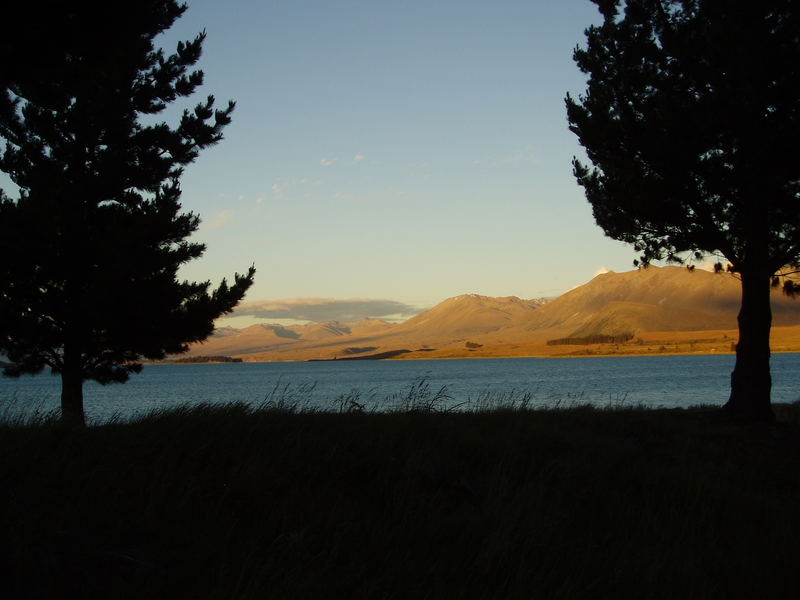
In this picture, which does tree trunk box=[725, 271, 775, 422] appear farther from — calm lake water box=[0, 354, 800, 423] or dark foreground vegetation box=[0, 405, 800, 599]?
dark foreground vegetation box=[0, 405, 800, 599]

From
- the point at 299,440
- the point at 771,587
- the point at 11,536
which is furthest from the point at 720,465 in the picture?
the point at 11,536

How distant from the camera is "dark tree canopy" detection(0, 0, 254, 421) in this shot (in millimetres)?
15844

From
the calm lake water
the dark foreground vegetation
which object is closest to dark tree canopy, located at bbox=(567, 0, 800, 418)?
the calm lake water

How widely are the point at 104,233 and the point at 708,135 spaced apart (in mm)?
14035

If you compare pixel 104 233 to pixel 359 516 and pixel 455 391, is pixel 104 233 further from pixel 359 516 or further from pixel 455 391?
pixel 455 391

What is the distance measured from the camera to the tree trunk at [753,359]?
15.3 meters

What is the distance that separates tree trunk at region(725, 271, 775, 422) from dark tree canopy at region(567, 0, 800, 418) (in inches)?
1.0

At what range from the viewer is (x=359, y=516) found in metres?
6.64

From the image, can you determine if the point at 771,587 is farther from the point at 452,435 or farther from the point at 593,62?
the point at 593,62

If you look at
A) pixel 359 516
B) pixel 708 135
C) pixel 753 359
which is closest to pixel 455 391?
pixel 753 359

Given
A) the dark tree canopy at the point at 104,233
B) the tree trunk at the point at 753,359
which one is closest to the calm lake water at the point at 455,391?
the dark tree canopy at the point at 104,233

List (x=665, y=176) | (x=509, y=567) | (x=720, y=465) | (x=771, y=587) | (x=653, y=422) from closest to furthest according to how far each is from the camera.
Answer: (x=509, y=567)
(x=771, y=587)
(x=720, y=465)
(x=653, y=422)
(x=665, y=176)

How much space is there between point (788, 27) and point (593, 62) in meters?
4.24

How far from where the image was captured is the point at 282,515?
632 cm
